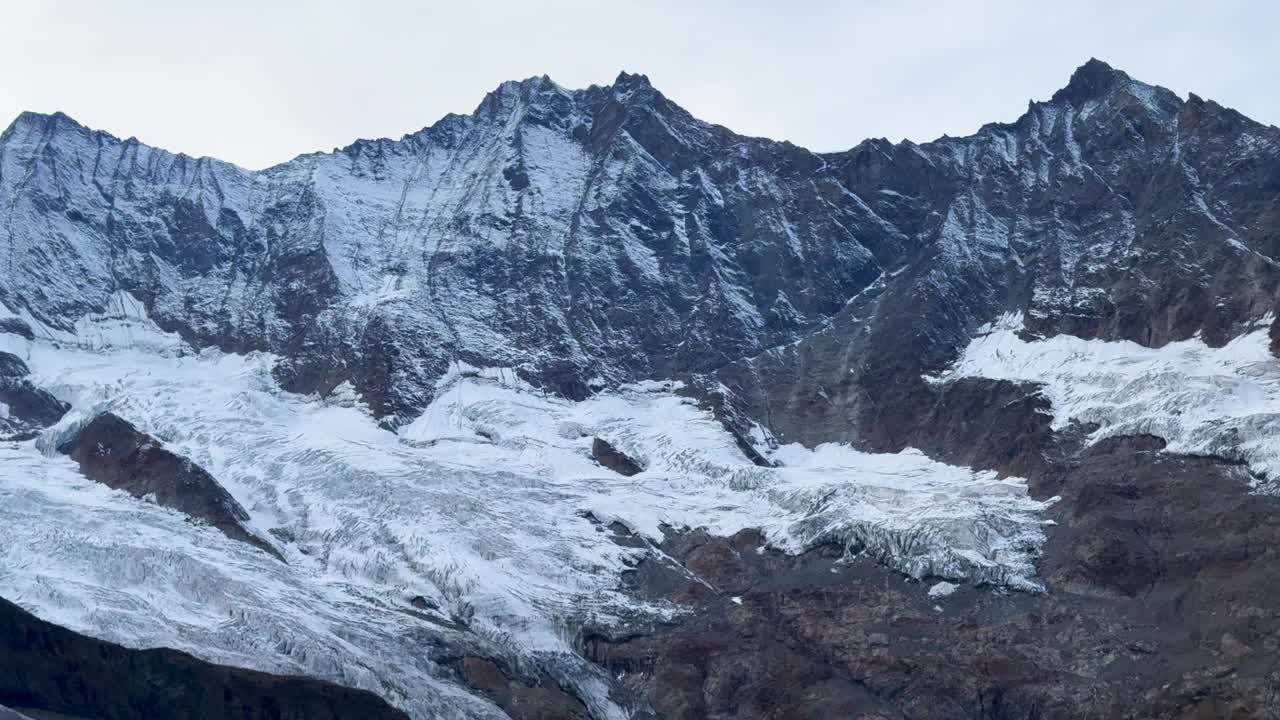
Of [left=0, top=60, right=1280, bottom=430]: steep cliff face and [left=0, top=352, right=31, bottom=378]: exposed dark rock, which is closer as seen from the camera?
[left=0, top=60, right=1280, bottom=430]: steep cliff face

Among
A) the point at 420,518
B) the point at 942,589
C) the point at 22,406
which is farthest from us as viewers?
the point at 22,406

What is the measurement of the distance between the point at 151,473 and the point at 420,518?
71.5 feet

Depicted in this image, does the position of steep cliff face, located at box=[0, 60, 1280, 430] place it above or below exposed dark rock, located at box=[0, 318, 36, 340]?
above

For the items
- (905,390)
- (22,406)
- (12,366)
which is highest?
(905,390)

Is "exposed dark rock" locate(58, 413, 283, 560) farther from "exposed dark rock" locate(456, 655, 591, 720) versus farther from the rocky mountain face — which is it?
"exposed dark rock" locate(456, 655, 591, 720)

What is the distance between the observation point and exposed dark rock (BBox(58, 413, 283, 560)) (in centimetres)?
14362

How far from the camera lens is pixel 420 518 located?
143 m

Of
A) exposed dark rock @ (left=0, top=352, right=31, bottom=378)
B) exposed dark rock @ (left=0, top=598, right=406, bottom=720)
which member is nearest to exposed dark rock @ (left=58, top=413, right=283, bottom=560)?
exposed dark rock @ (left=0, top=352, right=31, bottom=378)

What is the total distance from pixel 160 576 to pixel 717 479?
44.4m

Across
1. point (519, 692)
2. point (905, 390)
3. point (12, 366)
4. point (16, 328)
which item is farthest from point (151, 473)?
point (905, 390)

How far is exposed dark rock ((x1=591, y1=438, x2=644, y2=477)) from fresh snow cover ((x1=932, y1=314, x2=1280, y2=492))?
95.0 feet

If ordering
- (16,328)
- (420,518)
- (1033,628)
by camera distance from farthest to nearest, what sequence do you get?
(16,328) < (420,518) < (1033,628)

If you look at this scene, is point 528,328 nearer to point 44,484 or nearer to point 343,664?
point 44,484

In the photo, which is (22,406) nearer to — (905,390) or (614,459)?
(614,459)
